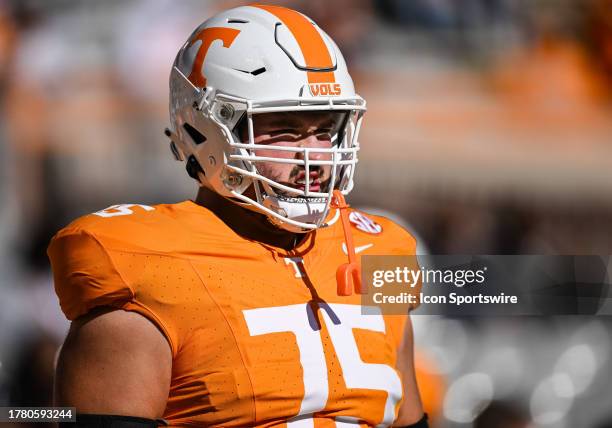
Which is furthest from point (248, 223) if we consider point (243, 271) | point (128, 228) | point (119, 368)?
point (119, 368)

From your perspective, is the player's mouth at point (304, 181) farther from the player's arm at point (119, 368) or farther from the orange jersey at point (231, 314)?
the player's arm at point (119, 368)

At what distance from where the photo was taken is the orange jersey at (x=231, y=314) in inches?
56.2

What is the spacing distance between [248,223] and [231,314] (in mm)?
203

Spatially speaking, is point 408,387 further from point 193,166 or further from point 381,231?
point 193,166

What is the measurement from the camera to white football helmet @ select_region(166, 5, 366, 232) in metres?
1.54

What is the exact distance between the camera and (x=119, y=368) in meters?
1.40

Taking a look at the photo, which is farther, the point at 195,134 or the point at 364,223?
the point at 364,223

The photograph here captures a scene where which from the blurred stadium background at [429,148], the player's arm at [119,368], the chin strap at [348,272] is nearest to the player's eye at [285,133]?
the chin strap at [348,272]

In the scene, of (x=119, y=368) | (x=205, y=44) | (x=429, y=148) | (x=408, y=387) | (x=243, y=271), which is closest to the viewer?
(x=119, y=368)

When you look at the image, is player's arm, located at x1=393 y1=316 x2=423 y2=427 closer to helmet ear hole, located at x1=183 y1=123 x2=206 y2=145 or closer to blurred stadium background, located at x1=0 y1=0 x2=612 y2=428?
helmet ear hole, located at x1=183 y1=123 x2=206 y2=145

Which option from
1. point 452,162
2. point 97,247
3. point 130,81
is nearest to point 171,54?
point 130,81

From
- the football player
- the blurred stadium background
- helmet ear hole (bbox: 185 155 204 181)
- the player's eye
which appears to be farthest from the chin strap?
the blurred stadium background

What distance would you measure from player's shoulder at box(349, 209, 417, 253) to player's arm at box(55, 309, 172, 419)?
0.49 m

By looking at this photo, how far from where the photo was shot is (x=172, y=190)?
3.36 meters
